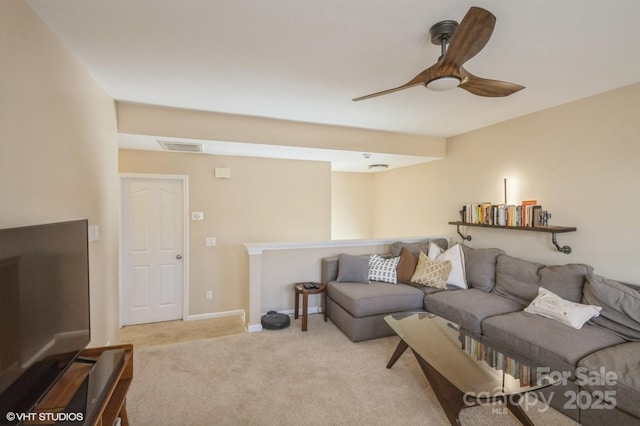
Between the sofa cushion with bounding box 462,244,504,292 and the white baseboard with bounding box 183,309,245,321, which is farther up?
the sofa cushion with bounding box 462,244,504,292

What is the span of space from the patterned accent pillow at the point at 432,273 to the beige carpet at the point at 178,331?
2294 millimetres

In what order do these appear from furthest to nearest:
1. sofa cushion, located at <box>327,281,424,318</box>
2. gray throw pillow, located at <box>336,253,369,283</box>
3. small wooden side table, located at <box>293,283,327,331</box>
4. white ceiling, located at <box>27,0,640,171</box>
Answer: gray throw pillow, located at <box>336,253,369,283</box>, small wooden side table, located at <box>293,283,327,331</box>, sofa cushion, located at <box>327,281,424,318</box>, white ceiling, located at <box>27,0,640,171</box>

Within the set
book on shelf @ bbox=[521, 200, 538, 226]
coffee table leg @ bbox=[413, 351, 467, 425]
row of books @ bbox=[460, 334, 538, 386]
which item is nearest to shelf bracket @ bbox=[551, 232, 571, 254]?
book on shelf @ bbox=[521, 200, 538, 226]

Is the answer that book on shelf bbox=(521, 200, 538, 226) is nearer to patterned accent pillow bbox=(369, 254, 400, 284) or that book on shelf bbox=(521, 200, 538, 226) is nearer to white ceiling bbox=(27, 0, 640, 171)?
white ceiling bbox=(27, 0, 640, 171)

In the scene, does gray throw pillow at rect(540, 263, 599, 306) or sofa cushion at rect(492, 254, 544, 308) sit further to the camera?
sofa cushion at rect(492, 254, 544, 308)

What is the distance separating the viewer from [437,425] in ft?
6.34

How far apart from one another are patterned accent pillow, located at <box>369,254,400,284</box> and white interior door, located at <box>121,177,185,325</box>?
2639 mm

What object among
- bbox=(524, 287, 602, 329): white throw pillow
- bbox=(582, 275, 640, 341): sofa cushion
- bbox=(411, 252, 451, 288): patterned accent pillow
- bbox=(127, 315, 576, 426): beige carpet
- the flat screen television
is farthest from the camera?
bbox=(411, 252, 451, 288): patterned accent pillow

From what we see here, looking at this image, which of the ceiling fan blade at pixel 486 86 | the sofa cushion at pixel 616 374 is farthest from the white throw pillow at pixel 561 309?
the ceiling fan blade at pixel 486 86

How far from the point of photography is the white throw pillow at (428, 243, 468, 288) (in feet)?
11.6

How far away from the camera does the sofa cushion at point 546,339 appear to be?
206cm

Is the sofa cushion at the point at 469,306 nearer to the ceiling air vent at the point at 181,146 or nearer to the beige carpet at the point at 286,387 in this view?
the beige carpet at the point at 286,387

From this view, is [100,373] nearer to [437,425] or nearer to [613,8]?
[437,425]

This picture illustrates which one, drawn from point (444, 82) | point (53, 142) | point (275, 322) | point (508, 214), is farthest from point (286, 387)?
point (508, 214)
